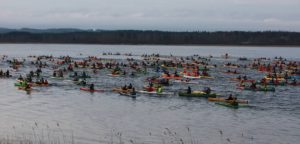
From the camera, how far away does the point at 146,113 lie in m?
41.8

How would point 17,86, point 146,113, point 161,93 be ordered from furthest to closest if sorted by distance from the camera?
point 17,86 < point 161,93 < point 146,113

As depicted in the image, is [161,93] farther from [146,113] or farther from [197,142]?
[197,142]

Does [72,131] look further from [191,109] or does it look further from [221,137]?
[191,109]

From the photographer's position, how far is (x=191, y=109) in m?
44.5

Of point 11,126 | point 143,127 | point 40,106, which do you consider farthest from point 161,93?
point 11,126

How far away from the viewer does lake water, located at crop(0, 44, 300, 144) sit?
31922mm

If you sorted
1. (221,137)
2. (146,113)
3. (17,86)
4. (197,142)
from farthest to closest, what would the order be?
(17,86)
(146,113)
(221,137)
(197,142)

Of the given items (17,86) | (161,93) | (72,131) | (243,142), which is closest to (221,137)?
(243,142)

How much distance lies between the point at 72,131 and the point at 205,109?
1485 cm

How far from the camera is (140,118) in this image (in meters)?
39.0

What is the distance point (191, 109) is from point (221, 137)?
12.0 metres

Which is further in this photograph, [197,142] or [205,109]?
[205,109]

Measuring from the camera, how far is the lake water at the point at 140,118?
31.9 metres

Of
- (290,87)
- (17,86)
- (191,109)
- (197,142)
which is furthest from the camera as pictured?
(290,87)
